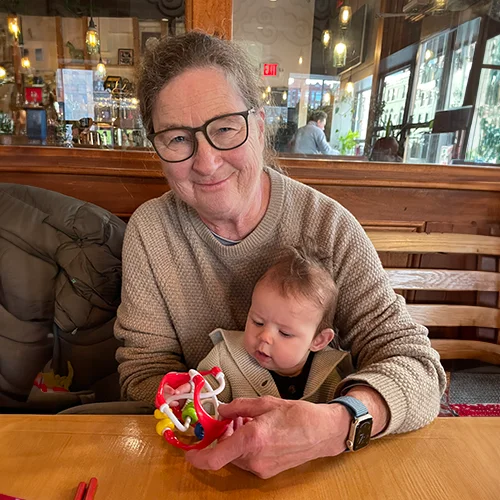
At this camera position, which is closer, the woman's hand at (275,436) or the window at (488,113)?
the woman's hand at (275,436)

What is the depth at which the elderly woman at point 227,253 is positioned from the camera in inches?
36.0

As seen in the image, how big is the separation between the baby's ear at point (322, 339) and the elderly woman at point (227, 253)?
A: 8 centimetres

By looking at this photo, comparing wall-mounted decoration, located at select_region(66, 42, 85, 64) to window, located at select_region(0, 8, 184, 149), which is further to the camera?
wall-mounted decoration, located at select_region(66, 42, 85, 64)

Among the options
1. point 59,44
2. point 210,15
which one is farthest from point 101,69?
point 210,15

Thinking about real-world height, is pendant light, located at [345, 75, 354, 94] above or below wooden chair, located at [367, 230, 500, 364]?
above

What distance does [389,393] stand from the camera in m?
0.87

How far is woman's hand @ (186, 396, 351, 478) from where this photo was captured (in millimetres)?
714

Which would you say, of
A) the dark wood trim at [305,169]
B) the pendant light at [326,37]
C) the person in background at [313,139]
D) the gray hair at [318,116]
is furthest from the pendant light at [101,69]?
the pendant light at [326,37]

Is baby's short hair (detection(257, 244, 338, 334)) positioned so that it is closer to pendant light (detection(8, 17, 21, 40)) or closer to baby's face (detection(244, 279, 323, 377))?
baby's face (detection(244, 279, 323, 377))

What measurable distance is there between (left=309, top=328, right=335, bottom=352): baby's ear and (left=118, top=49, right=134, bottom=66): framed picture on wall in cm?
178

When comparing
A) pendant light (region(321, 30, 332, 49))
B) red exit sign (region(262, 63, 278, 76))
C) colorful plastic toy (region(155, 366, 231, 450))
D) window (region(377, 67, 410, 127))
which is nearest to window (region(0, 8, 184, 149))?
red exit sign (region(262, 63, 278, 76))

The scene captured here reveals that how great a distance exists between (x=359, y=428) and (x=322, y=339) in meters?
0.32

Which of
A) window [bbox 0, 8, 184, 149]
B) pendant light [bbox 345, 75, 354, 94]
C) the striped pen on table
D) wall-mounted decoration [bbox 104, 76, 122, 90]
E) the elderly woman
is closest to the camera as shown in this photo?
the striped pen on table

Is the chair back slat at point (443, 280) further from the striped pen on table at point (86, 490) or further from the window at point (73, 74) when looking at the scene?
the striped pen on table at point (86, 490)
